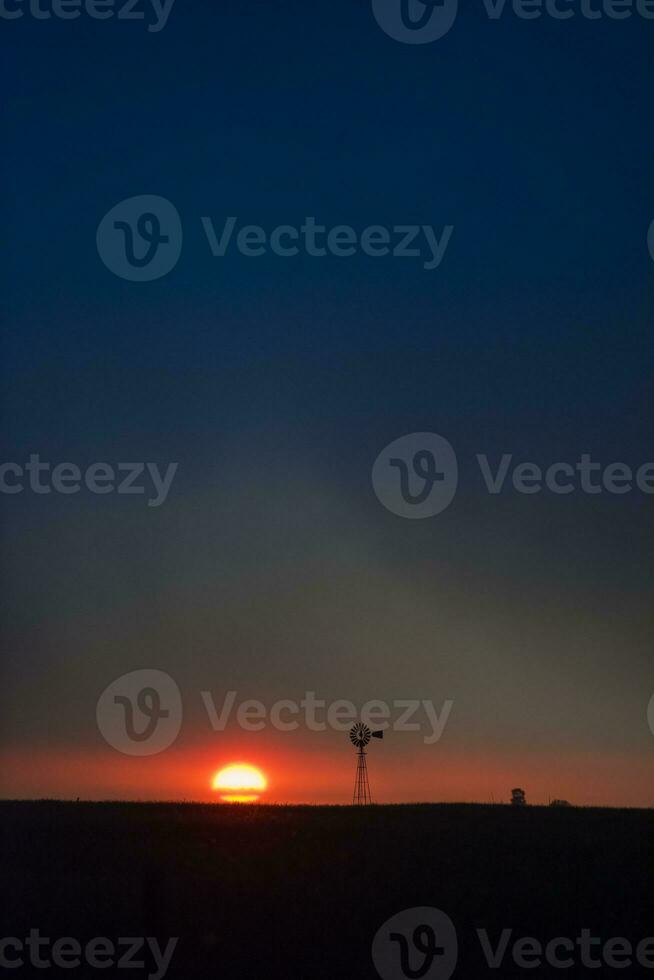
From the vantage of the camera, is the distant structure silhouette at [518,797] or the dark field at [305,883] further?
the distant structure silhouette at [518,797]

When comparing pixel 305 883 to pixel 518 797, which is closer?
pixel 305 883

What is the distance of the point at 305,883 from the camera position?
28219mm

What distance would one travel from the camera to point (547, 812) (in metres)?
37.9

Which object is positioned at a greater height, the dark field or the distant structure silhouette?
the distant structure silhouette

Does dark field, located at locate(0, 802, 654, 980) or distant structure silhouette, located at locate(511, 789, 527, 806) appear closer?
dark field, located at locate(0, 802, 654, 980)

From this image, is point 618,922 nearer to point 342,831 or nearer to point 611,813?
point 342,831

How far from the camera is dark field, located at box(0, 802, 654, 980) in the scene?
25.5m

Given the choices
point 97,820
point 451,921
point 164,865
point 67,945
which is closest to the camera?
point 67,945

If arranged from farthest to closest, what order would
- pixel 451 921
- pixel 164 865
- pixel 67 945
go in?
pixel 164 865, pixel 451 921, pixel 67 945

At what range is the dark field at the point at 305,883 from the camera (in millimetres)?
25484

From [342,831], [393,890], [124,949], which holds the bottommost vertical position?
[124,949]

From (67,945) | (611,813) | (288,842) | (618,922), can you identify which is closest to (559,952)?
(618,922)

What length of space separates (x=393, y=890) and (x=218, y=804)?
10.5 meters

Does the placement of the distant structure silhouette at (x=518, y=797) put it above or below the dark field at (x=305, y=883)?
above
